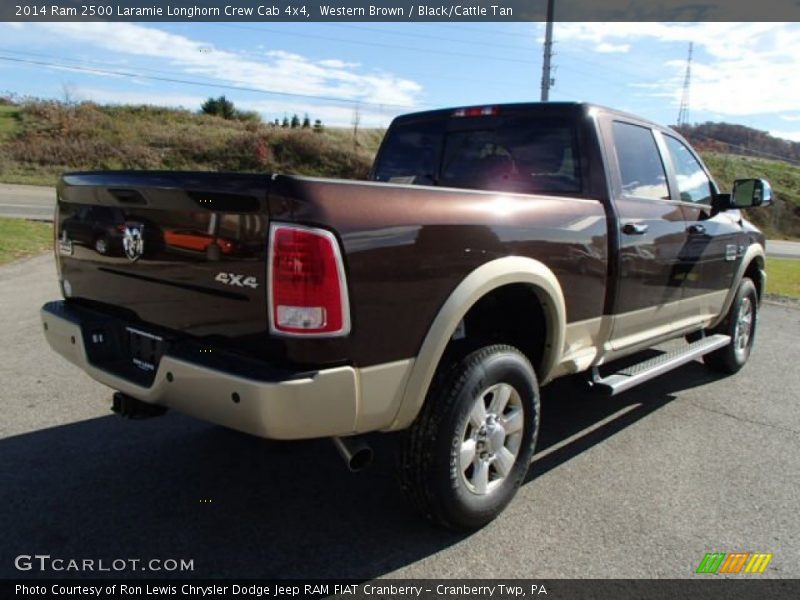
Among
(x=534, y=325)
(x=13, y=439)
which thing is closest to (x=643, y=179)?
(x=534, y=325)

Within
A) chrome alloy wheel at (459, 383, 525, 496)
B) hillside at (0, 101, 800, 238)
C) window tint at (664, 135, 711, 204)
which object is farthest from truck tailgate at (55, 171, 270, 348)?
hillside at (0, 101, 800, 238)

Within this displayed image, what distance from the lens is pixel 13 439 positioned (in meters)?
3.62

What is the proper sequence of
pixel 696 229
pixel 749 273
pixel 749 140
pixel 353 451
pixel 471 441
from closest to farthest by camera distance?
pixel 353 451 → pixel 471 441 → pixel 696 229 → pixel 749 273 → pixel 749 140

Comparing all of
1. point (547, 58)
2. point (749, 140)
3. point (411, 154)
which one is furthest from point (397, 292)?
point (749, 140)

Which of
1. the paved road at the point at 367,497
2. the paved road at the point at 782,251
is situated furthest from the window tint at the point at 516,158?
the paved road at the point at 782,251

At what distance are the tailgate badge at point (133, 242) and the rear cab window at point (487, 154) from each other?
2157 mm

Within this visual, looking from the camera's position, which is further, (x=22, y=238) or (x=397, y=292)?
(x=22, y=238)

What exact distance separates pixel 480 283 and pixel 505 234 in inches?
12.4

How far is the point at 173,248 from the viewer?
253 cm

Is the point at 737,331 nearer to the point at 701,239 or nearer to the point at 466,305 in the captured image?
the point at 701,239

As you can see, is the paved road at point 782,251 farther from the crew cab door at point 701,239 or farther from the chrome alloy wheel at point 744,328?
the crew cab door at point 701,239

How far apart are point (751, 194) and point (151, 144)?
39.6 m

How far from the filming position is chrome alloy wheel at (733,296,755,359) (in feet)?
18.0

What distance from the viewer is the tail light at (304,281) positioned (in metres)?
2.14
